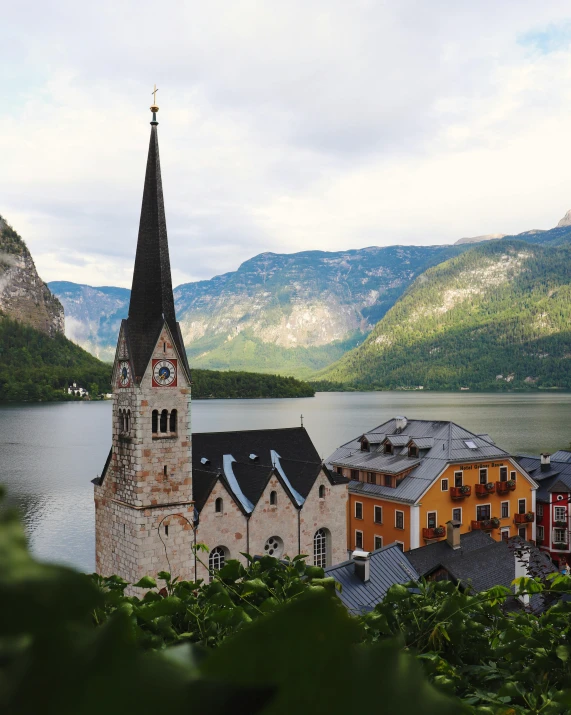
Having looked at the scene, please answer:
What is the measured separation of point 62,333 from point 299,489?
16910 centimetres

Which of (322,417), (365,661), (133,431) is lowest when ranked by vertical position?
(322,417)

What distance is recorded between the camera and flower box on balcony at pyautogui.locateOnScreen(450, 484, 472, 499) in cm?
3650

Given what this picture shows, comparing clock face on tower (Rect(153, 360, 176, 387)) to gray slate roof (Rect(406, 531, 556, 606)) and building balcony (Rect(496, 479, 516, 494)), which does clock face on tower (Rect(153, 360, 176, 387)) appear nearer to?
gray slate roof (Rect(406, 531, 556, 606))

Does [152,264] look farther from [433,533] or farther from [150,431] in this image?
[433,533]

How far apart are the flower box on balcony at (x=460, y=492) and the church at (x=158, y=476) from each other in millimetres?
9691

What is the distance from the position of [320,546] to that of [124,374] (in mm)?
13800

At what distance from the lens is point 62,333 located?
18912cm

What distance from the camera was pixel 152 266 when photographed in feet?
93.6

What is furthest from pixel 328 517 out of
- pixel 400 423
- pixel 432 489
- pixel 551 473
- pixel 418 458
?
pixel 551 473

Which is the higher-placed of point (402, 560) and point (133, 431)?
point (133, 431)

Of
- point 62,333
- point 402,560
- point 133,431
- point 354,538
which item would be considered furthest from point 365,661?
point 62,333

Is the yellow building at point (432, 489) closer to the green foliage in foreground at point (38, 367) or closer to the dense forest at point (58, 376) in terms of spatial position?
the dense forest at point (58, 376)

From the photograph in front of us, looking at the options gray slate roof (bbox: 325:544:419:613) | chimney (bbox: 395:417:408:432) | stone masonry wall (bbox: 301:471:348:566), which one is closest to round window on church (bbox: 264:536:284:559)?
stone masonry wall (bbox: 301:471:348:566)

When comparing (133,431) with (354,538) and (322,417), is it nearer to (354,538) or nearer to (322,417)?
(354,538)
